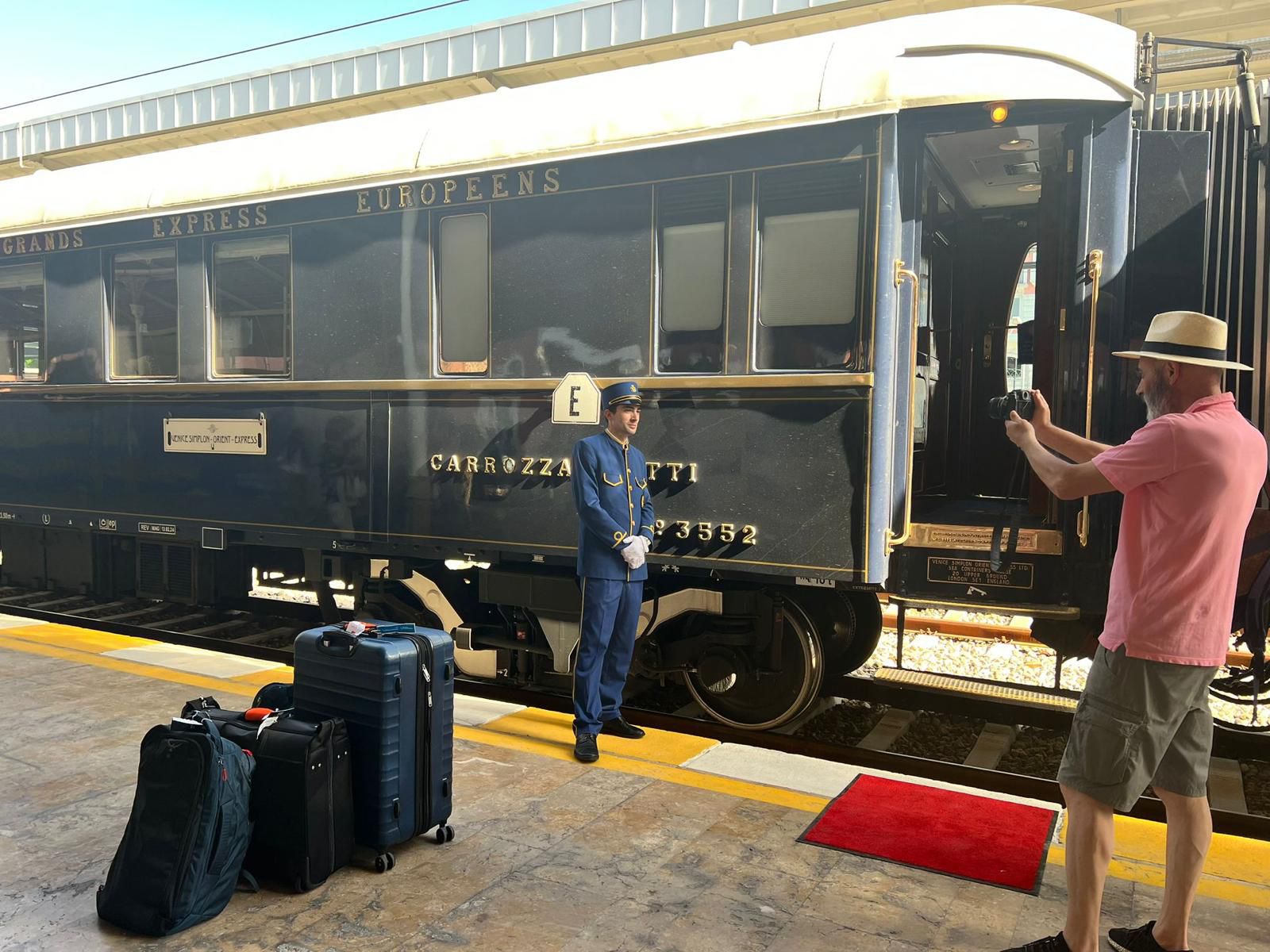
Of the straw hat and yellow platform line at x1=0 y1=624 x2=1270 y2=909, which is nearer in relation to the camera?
the straw hat

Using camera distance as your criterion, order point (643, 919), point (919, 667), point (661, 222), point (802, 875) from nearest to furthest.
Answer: point (643, 919) < point (802, 875) < point (661, 222) < point (919, 667)

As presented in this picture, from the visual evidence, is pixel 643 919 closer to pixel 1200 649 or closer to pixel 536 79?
pixel 1200 649

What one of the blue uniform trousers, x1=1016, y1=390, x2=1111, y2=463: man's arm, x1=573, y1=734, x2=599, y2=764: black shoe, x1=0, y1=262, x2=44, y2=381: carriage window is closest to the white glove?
→ the blue uniform trousers

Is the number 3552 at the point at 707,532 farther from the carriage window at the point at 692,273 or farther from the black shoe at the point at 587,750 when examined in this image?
the black shoe at the point at 587,750

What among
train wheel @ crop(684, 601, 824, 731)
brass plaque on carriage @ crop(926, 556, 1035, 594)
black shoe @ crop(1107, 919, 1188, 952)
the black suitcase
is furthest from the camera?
train wheel @ crop(684, 601, 824, 731)

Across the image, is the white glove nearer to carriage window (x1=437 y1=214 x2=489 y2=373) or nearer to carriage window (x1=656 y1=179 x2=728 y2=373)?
carriage window (x1=656 y1=179 x2=728 y2=373)

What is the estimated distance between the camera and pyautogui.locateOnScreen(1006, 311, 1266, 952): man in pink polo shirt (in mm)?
2908

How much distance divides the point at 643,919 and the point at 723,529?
237cm

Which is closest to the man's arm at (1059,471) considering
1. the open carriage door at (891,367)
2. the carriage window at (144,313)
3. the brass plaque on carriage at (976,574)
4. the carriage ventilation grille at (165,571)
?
the open carriage door at (891,367)

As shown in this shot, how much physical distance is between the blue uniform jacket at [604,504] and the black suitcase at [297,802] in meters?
1.72

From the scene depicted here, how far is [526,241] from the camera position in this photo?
19.4 feet

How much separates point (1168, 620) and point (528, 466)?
3.68m

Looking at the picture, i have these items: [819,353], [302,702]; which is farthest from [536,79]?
[302,702]

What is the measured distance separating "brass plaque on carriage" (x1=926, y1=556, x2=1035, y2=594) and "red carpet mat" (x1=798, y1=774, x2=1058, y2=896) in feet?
3.76
